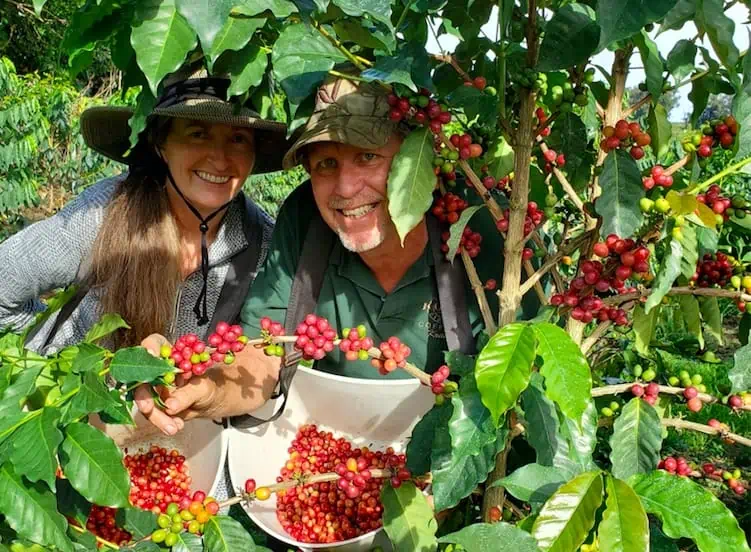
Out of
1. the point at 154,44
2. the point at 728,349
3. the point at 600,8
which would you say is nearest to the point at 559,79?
the point at 600,8

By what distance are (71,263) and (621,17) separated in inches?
75.5

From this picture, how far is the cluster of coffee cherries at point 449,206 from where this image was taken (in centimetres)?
147

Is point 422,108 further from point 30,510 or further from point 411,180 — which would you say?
point 30,510

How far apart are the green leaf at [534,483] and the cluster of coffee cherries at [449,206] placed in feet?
2.10

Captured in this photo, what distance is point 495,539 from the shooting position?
0.87 metres

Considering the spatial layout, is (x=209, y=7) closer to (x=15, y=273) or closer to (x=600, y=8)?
(x=600, y=8)

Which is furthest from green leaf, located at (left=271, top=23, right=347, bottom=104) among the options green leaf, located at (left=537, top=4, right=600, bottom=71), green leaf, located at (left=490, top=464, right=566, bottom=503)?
green leaf, located at (left=490, top=464, right=566, bottom=503)

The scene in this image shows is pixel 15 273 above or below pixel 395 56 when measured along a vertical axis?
below

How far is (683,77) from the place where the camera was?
1216mm

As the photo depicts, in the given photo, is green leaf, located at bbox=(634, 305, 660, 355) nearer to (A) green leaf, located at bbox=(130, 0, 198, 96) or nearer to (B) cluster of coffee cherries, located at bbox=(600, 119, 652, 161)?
(B) cluster of coffee cherries, located at bbox=(600, 119, 652, 161)

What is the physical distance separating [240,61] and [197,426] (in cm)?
138

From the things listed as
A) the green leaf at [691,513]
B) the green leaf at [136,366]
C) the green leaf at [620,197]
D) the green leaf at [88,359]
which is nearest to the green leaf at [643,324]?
the green leaf at [620,197]

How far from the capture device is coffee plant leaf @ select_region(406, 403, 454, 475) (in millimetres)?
1269

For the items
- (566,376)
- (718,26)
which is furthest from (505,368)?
(718,26)
